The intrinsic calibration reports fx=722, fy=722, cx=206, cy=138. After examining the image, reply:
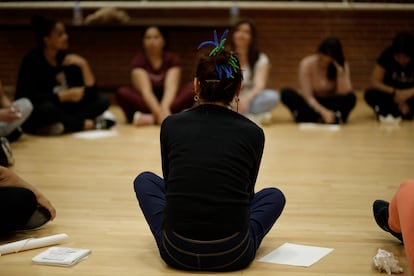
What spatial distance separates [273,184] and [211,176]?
1663 millimetres

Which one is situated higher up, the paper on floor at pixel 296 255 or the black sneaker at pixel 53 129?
the paper on floor at pixel 296 255

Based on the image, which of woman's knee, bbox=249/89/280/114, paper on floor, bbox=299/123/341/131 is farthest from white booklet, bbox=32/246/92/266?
woman's knee, bbox=249/89/280/114

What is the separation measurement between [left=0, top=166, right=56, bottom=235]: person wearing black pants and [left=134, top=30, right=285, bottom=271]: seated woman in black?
0.67m

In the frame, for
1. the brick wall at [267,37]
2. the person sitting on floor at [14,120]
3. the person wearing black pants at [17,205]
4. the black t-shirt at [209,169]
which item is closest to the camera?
the black t-shirt at [209,169]

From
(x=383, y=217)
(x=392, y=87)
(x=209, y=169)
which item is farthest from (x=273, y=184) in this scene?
(x=392, y=87)

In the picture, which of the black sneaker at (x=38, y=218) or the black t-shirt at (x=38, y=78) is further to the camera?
the black t-shirt at (x=38, y=78)

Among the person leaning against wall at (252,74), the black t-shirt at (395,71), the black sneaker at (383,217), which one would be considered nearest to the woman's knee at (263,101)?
the person leaning against wall at (252,74)

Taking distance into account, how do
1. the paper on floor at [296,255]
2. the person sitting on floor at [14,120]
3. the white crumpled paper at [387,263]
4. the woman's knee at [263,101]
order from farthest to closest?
the woman's knee at [263,101] < the person sitting on floor at [14,120] < the paper on floor at [296,255] < the white crumpled paper at [387,263]

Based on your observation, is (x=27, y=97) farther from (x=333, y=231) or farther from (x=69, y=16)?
(x=333, y=231)

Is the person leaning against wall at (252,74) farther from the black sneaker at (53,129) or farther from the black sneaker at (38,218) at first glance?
the black sneaker at (38,218)

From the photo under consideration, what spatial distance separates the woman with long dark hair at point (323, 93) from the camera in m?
6.46

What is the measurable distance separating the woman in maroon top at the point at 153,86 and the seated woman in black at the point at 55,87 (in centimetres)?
41

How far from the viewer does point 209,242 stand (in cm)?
267

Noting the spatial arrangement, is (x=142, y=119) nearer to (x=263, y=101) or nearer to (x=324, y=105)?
(x=263, y=101)
